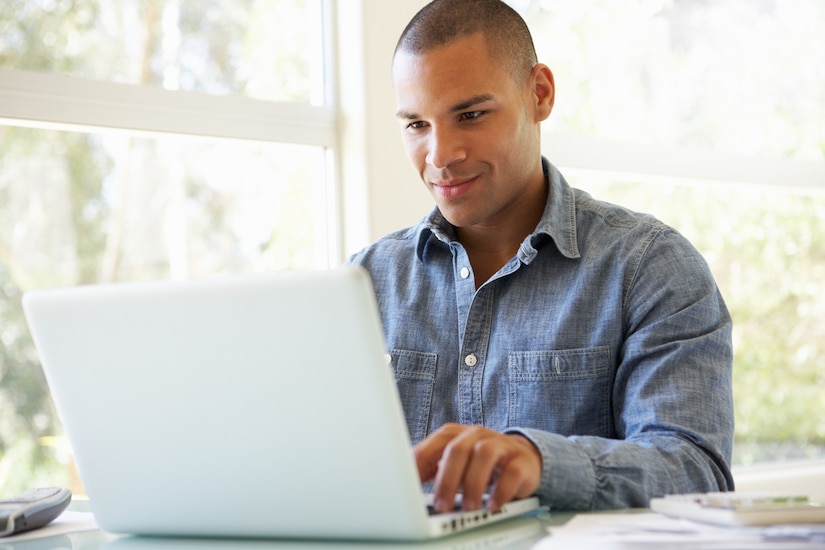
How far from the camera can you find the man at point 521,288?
1346mm

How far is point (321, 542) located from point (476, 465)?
155 mm

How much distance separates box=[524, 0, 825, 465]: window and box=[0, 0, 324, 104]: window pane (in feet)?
2.38

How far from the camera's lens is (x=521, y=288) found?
5.20 ft

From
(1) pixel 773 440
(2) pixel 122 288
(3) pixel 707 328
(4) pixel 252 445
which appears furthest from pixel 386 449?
(1) pixel 773 440

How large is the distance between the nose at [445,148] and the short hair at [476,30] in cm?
15

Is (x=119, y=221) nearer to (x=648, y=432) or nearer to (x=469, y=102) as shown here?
(x=469, y=102)

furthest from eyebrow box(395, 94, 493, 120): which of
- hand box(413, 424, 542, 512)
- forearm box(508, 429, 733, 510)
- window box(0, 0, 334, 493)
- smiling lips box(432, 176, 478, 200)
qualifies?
window box(0, 0, 334, 493)

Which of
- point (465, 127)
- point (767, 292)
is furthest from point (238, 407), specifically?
point (767, 292)

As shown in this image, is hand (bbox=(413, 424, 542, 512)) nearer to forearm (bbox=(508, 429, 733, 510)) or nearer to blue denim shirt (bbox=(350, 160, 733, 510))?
forearm (bbox=(508, 429, 733, 510))

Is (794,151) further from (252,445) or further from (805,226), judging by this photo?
(252,445)

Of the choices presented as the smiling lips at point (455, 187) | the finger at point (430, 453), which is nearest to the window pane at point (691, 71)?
the smiling lips at point (455, 187)

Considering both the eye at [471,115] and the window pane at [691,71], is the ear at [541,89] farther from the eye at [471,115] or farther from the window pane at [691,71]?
the window pane at [691,71]

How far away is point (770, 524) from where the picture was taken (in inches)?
35.4

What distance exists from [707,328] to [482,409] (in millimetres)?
357
